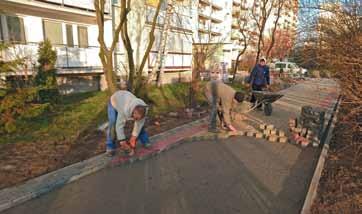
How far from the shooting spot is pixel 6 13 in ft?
36.5

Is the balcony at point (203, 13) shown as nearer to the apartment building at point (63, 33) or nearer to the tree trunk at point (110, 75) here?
the apartment building at point (63, 33)

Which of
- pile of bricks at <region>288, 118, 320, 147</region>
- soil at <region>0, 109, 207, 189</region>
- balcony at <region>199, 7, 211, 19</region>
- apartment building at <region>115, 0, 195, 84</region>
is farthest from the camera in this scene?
balcony at <region>199, 7, 211, 19</region>

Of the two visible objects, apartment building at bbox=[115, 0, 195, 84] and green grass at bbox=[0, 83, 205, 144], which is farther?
apartment building at bbox=[115, 0, 195, 84]

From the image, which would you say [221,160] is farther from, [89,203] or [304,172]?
[89,203]

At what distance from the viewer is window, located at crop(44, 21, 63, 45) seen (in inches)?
500

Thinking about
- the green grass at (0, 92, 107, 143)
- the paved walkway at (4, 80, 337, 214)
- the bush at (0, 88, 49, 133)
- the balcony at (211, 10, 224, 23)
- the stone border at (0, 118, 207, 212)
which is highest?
the balcony at (211, 10, 224, 23)

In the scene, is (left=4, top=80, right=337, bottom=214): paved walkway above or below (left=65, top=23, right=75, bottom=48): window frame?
below

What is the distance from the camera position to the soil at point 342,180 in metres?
3.17

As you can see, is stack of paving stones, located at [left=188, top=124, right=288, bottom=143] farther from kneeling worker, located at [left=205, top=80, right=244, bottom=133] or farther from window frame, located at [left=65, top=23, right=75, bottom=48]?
window frame, located at [left=65, top=23, right=75, bottom=48]

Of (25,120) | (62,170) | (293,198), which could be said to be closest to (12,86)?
(25,120)

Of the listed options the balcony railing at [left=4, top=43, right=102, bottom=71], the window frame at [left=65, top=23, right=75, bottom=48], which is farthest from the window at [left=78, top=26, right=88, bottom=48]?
the balcony railing at [left=4, top=43, right=102, bottom=71]

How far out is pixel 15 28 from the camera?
11672 millimetres

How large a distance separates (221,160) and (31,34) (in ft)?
37.7

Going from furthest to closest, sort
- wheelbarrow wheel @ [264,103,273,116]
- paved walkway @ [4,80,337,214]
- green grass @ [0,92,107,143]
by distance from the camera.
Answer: wheelbarrow wheel @ [264,103,273,116] → green grass @ [0,92,107,143] → paved walkway @ [4,80,337,214]
